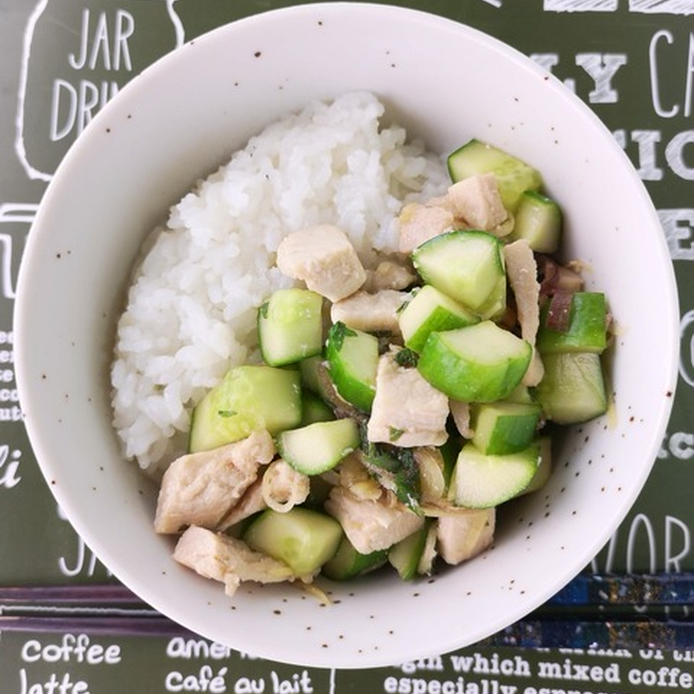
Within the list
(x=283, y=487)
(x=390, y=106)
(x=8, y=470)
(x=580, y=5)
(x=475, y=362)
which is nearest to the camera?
(x=475, y=362)

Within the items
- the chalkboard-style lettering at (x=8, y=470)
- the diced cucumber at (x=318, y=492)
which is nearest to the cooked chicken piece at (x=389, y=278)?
the diced cucumber at (x=318, y=492)

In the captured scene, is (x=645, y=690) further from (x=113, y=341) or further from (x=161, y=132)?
(x=161, y=132)

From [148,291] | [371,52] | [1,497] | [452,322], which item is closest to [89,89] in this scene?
[148,291]

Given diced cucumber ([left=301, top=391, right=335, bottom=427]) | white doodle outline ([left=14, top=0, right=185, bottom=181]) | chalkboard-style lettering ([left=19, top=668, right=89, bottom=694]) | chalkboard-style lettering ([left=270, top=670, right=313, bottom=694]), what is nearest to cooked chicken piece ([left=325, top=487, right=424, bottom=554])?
diced cucumber ([left=301, top=391, right=335, bottom=427])

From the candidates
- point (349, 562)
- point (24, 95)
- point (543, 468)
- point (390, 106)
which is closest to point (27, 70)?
point (24, 95)

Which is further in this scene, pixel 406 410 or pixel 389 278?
pixel 389 278

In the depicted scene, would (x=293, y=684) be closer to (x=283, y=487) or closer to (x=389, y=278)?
(x=283, y=487)
